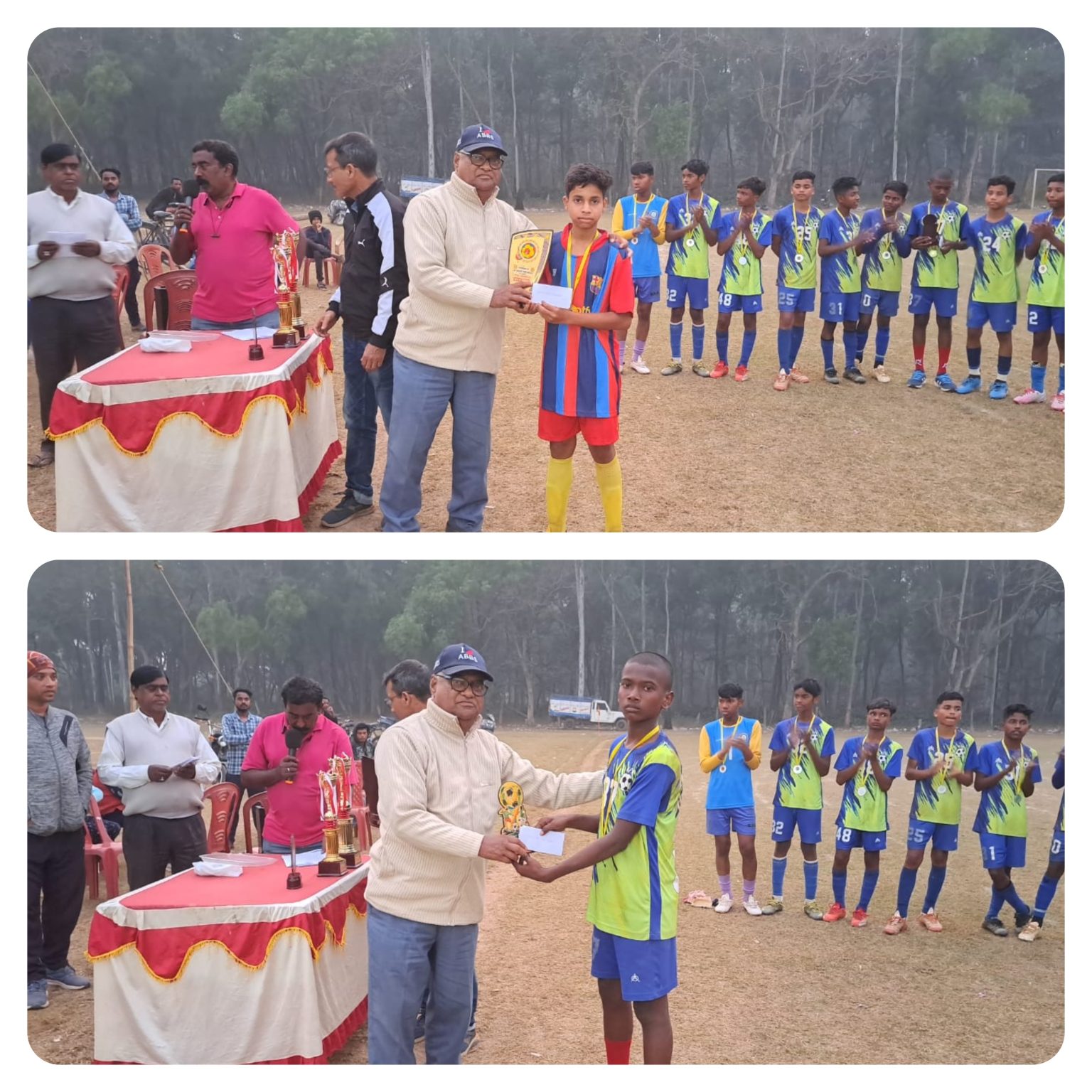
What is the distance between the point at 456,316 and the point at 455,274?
16 centimetres

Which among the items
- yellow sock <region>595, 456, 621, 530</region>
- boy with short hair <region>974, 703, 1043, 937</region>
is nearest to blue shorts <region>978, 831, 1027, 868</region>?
boy with short hair <region>974, 703, 1043, 937</region>

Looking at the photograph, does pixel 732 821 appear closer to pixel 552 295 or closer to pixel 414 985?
pixel 414 985

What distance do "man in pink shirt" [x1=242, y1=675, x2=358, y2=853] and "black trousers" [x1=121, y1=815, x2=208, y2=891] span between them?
1.14 ft

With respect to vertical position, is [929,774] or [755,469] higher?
[755,469]

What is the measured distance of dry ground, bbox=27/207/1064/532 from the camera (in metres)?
5.64

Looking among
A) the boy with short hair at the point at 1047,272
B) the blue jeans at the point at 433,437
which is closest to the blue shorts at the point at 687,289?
the boy with short hair at the point at 1047,272

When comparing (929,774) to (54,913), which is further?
(929,774)

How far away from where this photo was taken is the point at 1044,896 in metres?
5.44

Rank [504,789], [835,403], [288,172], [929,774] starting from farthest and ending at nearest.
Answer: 1. [288,172]
2. [835,403]
3. [929,774]
4. [504,789]

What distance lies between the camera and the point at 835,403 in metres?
7.05

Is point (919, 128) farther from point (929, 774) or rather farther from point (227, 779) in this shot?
point (227, 779)

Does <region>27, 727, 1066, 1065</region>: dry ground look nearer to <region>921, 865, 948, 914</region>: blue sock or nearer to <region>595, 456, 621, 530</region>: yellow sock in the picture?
<region>921, 865, 948, 914</region>: blue sock

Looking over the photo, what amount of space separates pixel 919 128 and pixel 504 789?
34.9ft

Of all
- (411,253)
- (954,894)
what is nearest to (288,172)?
(411,253)
